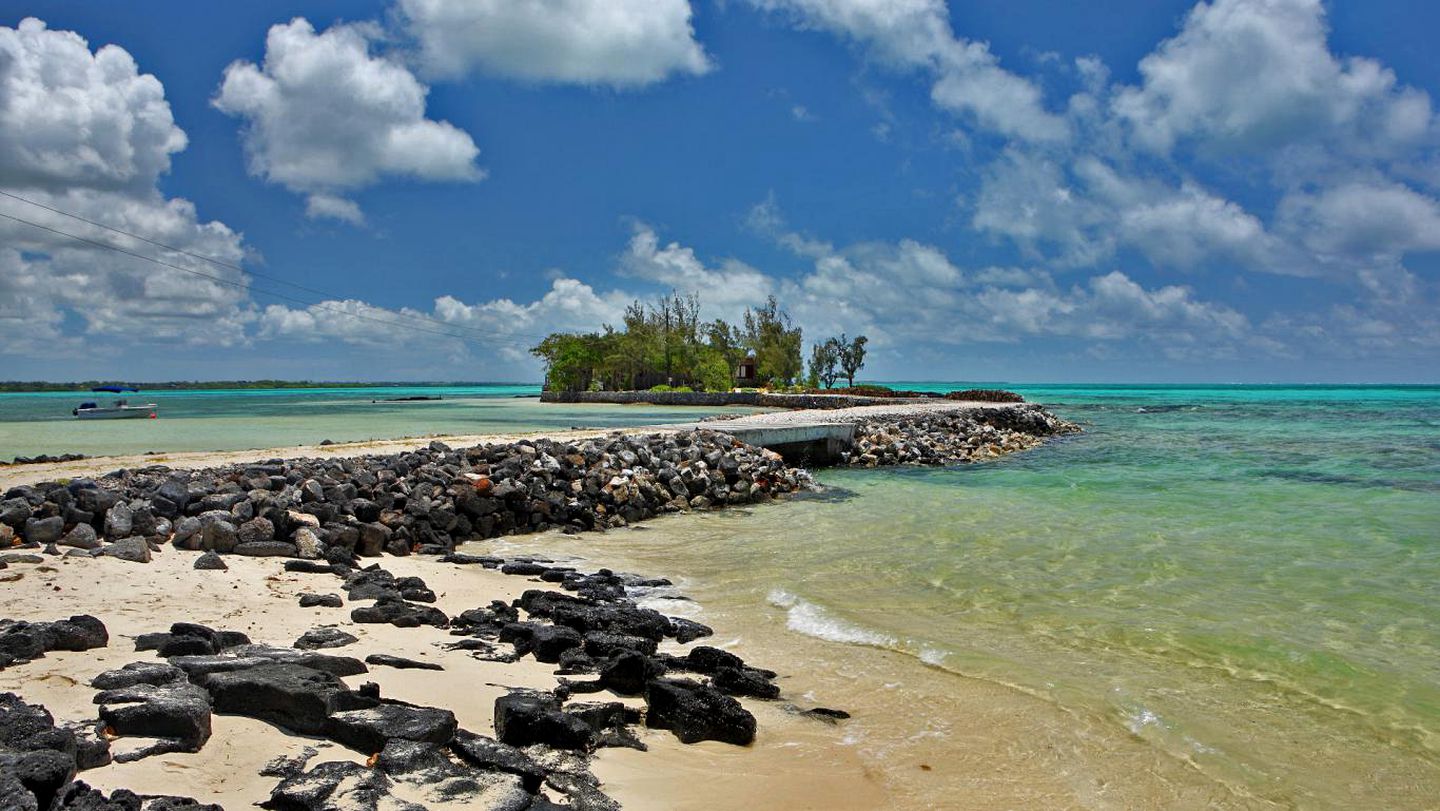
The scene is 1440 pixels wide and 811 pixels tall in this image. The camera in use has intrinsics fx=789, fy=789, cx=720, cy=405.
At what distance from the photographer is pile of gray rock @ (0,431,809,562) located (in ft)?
25.9

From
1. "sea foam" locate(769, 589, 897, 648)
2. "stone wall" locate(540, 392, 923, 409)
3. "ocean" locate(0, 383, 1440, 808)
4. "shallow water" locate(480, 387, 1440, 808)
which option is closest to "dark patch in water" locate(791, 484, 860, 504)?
"ocean" locate(0, 383, 1440, 808)

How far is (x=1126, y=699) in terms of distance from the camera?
5.36 meters

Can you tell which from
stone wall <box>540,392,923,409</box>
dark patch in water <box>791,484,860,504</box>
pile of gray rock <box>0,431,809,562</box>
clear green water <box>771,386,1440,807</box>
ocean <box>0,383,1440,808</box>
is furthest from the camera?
stone wall <box>540,392,923,409</box>

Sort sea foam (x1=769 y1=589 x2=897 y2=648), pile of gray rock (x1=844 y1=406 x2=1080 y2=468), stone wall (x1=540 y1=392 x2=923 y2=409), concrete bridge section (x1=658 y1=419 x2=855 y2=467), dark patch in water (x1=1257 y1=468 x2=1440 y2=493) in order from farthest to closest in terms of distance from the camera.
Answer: stone wall (x1=540 y1=392 x2=923 y2=409) → pile of gray rock (x1=844 y1=406 x2=1080 y2=468) → concrete bridge section (x1=658 y1=419 x2=855 y2=467) → dark patch in water (x1=1257 y1=468 x2=1440 y2=493) → sea foam (x1=769 y1=589 x2=897 y2=648)

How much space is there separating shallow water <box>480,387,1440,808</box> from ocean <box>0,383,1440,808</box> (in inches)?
0.9

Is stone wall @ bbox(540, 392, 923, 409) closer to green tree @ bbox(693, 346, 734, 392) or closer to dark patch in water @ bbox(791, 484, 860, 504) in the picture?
green tree @ bbox(693, 346, 734, 392)

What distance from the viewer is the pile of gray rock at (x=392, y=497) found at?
790cm

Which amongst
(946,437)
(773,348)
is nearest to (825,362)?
(773,348)

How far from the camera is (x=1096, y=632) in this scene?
6.86m

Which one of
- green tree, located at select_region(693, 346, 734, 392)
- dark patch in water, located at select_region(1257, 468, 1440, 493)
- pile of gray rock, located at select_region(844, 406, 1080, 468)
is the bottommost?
dark patch in water, located at select_region(1257, 468, 1440, 493)

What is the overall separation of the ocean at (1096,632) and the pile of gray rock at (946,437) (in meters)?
7.73

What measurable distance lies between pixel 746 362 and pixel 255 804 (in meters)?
69.5

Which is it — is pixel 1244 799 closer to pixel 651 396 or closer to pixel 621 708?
pixel 621 708

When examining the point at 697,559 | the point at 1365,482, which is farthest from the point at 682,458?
the point at 1365,482
